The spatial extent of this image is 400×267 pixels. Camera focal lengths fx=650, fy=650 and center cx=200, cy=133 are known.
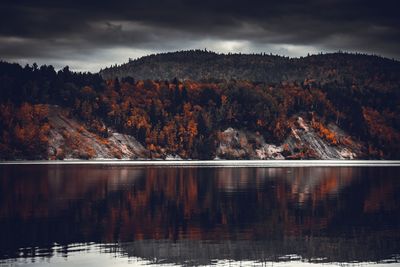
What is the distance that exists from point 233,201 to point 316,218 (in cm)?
1841

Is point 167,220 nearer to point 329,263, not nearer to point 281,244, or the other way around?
point 281,244

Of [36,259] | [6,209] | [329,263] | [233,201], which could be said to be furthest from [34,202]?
[329,263]

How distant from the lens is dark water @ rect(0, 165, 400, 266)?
44.6 meters

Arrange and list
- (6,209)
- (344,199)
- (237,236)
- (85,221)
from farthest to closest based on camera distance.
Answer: (344,199) → (6,209) → (85,221) → (237,236)

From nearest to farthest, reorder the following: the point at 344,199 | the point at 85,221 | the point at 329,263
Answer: the point at 329,263, the point at 85,221, the point at 344,199

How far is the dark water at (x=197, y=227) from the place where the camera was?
1756 inches

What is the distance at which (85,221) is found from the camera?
2416 inches

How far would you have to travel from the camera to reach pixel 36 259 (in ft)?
141

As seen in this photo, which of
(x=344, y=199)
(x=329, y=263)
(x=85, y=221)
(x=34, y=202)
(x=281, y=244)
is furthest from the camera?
(x=344, y=199)

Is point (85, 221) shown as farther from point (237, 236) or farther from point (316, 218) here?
point (316, 218)

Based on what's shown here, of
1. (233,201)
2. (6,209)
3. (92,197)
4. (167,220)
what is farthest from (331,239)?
(92,197)

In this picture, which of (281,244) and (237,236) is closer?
(281,244)

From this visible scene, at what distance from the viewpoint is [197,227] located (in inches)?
2280

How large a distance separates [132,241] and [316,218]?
21.9 meters
